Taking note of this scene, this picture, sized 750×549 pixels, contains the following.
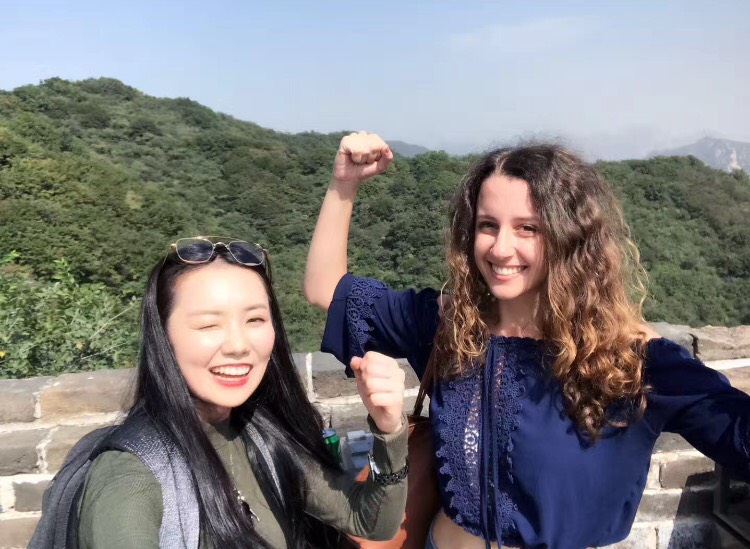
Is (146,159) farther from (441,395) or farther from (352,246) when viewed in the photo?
(441,395)

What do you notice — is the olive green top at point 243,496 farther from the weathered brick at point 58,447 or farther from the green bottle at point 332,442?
the weathered brick at point 58,447

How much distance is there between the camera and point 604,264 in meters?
1.36

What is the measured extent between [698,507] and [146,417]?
2054 millimetres

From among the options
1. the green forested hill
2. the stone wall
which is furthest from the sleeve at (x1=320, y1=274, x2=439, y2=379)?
the green forested hill

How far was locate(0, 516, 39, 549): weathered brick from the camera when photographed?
216 centimetres

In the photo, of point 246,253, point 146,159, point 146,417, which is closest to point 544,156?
point 246,253

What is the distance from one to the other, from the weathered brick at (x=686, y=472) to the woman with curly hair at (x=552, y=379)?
3.33 ft

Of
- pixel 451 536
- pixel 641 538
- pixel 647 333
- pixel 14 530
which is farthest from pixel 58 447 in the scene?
pixel 641 538

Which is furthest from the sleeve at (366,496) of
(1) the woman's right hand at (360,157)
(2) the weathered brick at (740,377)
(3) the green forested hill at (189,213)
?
(3) the green forested hill at (189,213)

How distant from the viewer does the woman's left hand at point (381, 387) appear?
1.20 metres

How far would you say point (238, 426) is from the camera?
1.48 m

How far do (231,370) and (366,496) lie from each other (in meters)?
0.41

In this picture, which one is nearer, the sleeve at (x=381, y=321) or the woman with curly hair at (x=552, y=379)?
the woman with curly hair at (x=552, y=379)

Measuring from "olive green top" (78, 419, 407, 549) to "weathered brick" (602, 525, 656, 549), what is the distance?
1.34 meters
